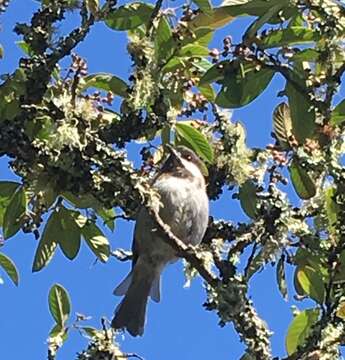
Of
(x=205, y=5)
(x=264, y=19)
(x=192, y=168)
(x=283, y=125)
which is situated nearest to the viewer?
(x=264, y=19)

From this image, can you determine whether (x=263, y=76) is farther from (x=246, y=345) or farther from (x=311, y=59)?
(x=246, y=345)

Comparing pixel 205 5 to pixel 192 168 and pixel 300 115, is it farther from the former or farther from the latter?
pixel 192 168

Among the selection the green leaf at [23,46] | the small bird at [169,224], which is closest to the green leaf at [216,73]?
the green leaf at [23,46]

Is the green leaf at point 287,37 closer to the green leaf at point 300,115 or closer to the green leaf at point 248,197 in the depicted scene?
the green leaf at point 300,115

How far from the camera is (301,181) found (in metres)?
3.30

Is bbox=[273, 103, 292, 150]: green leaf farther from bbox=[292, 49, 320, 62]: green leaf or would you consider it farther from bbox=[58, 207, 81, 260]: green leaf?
bbox=[58, 207, 81, 260]: green leaf

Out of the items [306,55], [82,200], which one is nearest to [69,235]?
[82,200]

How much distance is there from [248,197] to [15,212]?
0.76 meters

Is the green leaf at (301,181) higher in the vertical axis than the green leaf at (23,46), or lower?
lower

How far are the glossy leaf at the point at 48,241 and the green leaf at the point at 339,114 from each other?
3.39 ft

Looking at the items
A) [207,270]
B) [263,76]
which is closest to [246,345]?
[207,270]

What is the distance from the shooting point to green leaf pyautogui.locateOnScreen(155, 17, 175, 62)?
3.32 m

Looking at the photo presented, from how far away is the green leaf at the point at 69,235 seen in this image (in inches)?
141

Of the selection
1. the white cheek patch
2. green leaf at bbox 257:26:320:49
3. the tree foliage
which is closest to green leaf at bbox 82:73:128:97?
the tree foliage
